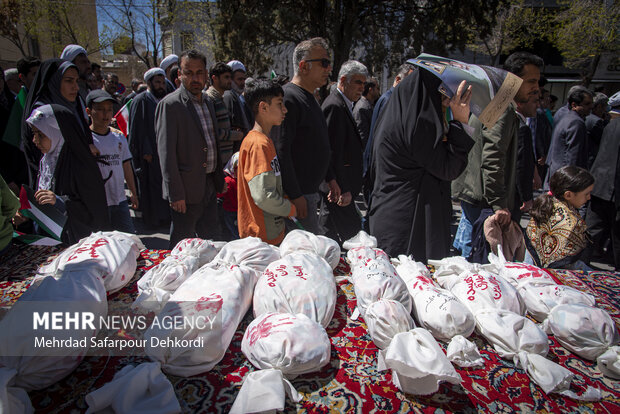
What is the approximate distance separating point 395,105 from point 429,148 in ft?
1.30

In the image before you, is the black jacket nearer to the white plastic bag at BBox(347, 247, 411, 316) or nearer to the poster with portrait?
the poster with portrait

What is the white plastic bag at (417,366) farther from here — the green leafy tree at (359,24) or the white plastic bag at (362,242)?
the green leafy tree at (359,24)

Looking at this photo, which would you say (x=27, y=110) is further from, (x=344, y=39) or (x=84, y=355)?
(x=344, y=39)

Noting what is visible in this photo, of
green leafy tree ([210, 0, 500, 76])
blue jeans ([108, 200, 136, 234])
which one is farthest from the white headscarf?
green leafy tree ([210, 0, 500, 76])

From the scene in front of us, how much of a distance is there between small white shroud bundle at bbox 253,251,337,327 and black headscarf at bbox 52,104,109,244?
2.01 meters

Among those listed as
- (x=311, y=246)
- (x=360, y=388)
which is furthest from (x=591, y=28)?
(x=360, y=388)

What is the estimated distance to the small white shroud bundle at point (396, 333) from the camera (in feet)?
4.18

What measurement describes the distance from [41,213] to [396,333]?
2.53 metres

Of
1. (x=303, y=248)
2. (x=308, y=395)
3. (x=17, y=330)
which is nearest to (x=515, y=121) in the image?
(x=303, y=248)

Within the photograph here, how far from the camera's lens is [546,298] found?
1710 millimetres

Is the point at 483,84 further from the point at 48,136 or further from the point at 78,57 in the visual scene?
the point at 78,57

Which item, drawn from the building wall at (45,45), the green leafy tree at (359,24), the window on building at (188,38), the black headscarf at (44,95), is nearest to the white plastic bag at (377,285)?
the black headscarf at (44,95)

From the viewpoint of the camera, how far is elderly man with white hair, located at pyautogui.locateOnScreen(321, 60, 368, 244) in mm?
3617

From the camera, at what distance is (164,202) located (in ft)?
17.4
